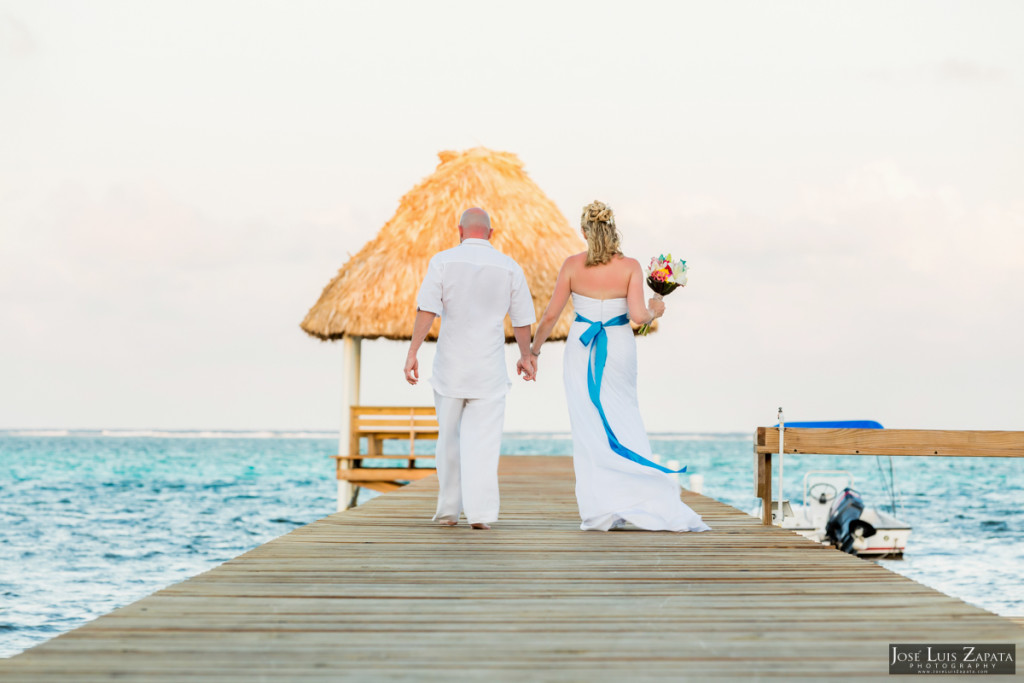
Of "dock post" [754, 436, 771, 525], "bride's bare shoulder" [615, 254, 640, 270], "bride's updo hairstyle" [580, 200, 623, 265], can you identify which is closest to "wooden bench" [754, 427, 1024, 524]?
"dock post" [754, 436, 771, 525]

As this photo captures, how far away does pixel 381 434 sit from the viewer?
567 inches

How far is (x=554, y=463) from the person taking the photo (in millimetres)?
15086

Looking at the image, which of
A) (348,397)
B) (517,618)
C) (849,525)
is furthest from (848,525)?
(517,618)

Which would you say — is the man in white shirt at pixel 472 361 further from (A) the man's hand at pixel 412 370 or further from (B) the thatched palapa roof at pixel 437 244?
(B) the thatched palapa roof at pixel 437 244

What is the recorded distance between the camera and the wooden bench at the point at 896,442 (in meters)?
6.02

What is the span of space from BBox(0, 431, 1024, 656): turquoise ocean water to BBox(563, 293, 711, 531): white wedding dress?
6851 millimetres

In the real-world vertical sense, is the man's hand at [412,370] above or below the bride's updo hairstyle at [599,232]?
below

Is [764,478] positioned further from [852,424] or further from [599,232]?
[599,232]

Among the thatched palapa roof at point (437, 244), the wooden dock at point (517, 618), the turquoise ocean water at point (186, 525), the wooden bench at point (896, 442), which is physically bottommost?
the turquoise ocean water at point (186, 525)

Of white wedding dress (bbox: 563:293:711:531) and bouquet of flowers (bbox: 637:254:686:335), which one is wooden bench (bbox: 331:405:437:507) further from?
bouquet of flowers (bbox: 637:254:686:335)

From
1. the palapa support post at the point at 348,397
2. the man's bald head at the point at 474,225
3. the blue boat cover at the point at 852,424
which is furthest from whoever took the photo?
the palapa support post at the point at 348,397

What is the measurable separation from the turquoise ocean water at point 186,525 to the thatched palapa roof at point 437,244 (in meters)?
4.79

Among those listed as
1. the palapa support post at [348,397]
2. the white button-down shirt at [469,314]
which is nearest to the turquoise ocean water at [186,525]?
the palapa support post at [348,397]

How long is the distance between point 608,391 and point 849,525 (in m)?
11.2
